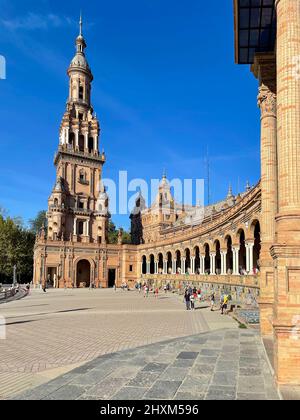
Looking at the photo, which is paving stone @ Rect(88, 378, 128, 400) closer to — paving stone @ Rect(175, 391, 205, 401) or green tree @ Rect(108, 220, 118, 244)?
paving stone @ Rect(175, 391, 205, 401)

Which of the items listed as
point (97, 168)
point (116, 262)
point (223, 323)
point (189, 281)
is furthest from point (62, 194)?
point (223, 323)

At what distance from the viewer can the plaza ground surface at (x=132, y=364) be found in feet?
22.5

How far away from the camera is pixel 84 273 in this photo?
6316 centimetres

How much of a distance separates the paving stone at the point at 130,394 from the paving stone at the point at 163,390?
0.41ft

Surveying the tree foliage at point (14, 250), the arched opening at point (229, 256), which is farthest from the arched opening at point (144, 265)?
the arched opening at point (229, 256)

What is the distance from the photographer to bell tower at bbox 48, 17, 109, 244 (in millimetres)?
63000

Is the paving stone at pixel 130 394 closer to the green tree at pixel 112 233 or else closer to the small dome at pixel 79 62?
the small dome at pixel 79 62

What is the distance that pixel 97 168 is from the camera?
68.4m

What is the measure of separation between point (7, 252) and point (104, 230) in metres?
18.7

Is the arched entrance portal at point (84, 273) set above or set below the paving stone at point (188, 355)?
below

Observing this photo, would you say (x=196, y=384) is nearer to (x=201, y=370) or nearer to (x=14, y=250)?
(x=201, y=370)

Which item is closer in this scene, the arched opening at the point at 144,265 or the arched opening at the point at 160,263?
the arched opening at the point at 160,263

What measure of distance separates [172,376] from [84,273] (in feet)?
187

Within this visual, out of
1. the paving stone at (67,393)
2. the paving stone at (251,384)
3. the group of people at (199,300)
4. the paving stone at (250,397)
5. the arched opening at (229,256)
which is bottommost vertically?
the group of people at (199,300)
